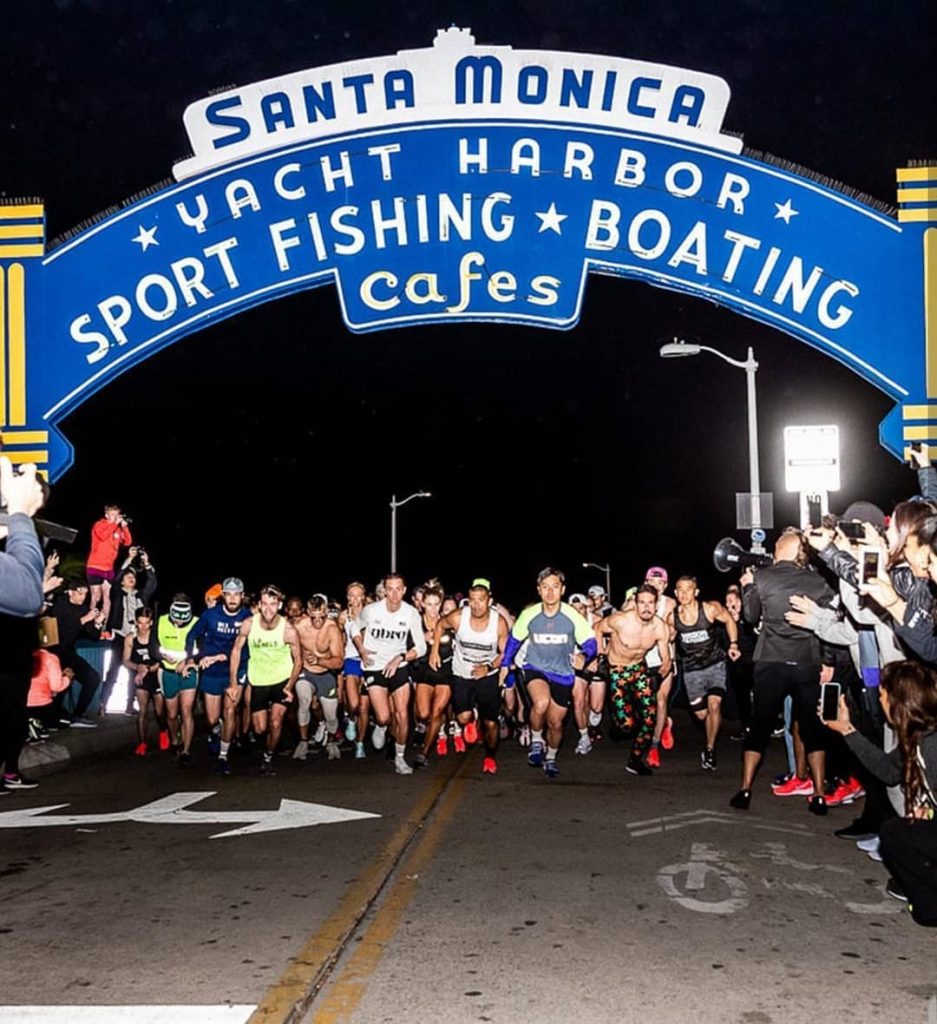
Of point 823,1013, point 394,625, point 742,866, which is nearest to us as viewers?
point 823,1013

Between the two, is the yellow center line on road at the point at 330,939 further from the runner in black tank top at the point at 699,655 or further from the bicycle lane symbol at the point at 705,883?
the runner in black tank top at the point at 699,655

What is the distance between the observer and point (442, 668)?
512 inches

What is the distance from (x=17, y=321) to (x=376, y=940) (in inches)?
330

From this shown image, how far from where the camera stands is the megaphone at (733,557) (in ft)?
32.0

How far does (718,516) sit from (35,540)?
110m

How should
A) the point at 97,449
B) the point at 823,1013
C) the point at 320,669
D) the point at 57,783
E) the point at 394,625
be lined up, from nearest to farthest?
the point at 823,1013 → the point at 57,783 → the point at 394,625 → the point at 320,669 → the point at 97,449

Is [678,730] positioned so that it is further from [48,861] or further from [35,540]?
[35,540]

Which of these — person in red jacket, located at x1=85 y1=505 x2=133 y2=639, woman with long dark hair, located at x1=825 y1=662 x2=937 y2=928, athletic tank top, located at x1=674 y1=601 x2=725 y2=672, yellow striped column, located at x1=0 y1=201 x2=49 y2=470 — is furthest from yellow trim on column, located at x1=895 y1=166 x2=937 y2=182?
person in red jacket, located at x1=85 y1=505 x2=133 y2=639

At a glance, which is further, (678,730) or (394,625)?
(678,730)

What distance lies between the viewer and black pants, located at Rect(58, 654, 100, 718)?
14273 millimetres

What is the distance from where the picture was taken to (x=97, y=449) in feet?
175

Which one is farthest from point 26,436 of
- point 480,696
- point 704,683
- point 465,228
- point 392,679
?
point 704,683

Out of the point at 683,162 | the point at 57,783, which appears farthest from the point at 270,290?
the point at 57,783

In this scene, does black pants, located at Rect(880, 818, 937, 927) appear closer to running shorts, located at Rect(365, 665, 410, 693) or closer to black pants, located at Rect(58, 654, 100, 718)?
running shorts, located at Rect(365, 665, 410, 693)
